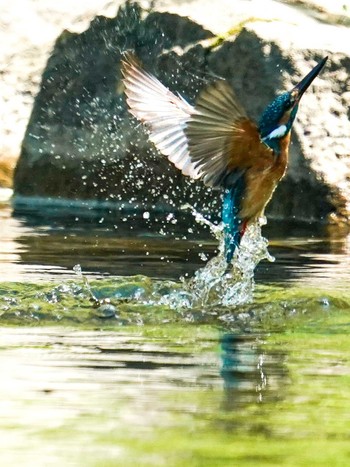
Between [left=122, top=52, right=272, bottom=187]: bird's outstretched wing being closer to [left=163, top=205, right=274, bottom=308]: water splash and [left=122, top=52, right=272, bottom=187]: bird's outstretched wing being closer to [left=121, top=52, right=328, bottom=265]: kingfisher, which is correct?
[left=121, top=52, right=328, bottom=265]: kingfisher

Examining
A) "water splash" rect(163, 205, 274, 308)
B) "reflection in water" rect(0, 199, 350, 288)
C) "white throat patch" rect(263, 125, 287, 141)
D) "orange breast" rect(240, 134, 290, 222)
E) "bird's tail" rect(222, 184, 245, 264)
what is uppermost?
"white throat patch" rect(263, 125, 287, 141)

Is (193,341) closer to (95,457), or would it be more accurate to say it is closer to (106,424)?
(106,424)

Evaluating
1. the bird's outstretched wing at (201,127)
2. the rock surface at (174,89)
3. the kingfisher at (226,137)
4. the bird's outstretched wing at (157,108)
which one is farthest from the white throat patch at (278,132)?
the rock surface at (174,89)

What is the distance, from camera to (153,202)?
11.7m

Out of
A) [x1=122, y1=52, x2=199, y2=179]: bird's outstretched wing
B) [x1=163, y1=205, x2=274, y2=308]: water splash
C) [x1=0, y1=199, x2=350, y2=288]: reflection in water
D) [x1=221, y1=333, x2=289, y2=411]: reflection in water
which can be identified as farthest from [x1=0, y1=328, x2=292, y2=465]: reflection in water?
[x1=0, y1=199, x2=350, y2=288]: reflection in water

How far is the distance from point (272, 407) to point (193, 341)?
4.41 ft

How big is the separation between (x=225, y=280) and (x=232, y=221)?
0.95ft

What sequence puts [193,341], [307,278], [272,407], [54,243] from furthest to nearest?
1. [54,243]
2. [307,278]
3. [193,341]
4. [272,407]

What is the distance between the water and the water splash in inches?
0.6

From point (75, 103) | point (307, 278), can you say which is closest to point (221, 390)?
point (307, 278)

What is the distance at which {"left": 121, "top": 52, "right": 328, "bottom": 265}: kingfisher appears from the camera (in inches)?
240

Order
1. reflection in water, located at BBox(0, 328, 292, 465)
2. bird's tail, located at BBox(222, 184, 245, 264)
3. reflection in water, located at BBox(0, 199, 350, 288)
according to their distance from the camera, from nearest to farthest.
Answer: reflection in water, located at BBox(0, 328, 292, 465) → bird's tail, located at BBox(222, 184, 245, 264) → reflection in water, located at BBox(0, 199, 350, 288)

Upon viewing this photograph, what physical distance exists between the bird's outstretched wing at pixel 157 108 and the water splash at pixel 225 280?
18.3 inches

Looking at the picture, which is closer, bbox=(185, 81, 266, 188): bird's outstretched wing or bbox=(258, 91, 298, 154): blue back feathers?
bbox=(185, 81, 266, 188): bird's outstretched wing
